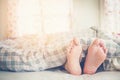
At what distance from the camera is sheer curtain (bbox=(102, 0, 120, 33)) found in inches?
134

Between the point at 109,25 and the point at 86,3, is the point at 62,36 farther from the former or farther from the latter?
the point at 86,3

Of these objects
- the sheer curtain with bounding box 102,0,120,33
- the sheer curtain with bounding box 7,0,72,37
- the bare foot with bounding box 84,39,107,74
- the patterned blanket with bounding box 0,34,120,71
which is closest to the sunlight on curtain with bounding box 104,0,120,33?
the sheer curtain with bounding box 102,0,120,33

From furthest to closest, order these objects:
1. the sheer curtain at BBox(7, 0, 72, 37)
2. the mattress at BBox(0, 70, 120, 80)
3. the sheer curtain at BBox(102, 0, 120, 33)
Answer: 1. the sheer curtain at BBox(7, 0, 72, 37)
2. the sheer curtain at BBox(102, 0, 120, 33)
3. the mattress at BBox(0, 70, 120, 80)

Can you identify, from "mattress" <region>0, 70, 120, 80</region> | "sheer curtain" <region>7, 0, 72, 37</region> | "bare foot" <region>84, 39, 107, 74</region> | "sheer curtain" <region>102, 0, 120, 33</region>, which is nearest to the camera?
"mattress" <region>0, 70, 120, 80</region>

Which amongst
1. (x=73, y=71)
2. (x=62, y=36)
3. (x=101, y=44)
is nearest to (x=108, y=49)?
(x=101, y=44)

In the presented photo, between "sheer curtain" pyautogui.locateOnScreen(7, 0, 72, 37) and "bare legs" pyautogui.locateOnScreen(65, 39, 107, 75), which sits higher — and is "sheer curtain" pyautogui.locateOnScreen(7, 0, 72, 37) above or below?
above

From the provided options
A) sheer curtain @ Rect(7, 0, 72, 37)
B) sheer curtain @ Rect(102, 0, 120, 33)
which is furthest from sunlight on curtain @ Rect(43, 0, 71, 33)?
sheer curtain @ Rect(102, 0, 120, 33)

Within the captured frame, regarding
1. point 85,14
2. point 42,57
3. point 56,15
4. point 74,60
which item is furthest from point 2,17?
point 74,60

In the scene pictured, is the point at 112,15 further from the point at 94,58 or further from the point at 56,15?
the point at 94,58

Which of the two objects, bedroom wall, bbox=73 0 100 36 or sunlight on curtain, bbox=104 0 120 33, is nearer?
sunlight on curtain, bbox=104 0 120 33

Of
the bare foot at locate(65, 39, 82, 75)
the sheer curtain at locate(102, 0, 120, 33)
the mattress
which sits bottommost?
the mattress

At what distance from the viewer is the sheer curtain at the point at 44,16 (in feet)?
12.3

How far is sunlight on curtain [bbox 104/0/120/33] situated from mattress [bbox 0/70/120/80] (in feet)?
6.63

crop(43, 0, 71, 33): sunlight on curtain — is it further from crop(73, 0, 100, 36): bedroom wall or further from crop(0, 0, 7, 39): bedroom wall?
crop(0, 0, 7, 39): bedroom wall
